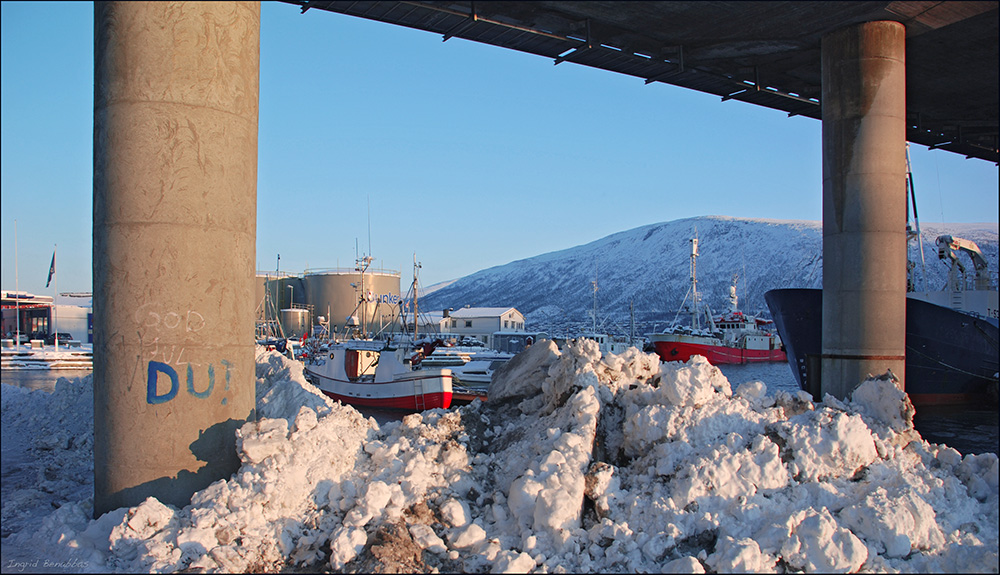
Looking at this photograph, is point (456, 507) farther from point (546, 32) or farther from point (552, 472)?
point (546, 32)

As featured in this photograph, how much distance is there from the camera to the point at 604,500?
23.9ft

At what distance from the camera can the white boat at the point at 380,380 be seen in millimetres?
27469

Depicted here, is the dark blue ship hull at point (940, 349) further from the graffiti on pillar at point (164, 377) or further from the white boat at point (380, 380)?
the graffiti on pillar at point (164, 377)

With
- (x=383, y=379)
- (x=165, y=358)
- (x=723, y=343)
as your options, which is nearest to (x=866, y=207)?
(x=165, y=358)

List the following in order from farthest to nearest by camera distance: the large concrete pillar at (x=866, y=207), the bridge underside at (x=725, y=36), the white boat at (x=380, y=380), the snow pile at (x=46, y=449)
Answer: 1. the white boat at (x=380, y=380)
2. the large concrete pillar at (x=866, y=207)
3. the bridge underside at (x=725, y=36)
4. the snow pile at (x=46, y=449)

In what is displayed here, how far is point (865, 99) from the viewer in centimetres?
1480

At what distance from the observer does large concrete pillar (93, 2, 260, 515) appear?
764 cm

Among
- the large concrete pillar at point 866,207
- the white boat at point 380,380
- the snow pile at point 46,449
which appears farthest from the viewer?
the white boat at point 380,380

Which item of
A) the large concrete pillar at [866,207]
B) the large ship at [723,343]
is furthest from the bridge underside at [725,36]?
the large ship at [723,343]

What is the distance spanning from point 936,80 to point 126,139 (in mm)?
19156

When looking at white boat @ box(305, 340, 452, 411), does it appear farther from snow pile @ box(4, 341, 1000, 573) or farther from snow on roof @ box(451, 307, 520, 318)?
snow on roof @ box(451, 307, 520, 318)

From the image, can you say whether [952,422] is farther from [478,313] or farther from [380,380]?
[478,313]

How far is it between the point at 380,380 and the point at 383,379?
0.20 metres

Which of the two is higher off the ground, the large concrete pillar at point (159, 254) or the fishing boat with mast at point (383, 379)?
the large concrete pillar at point (159, 254)
